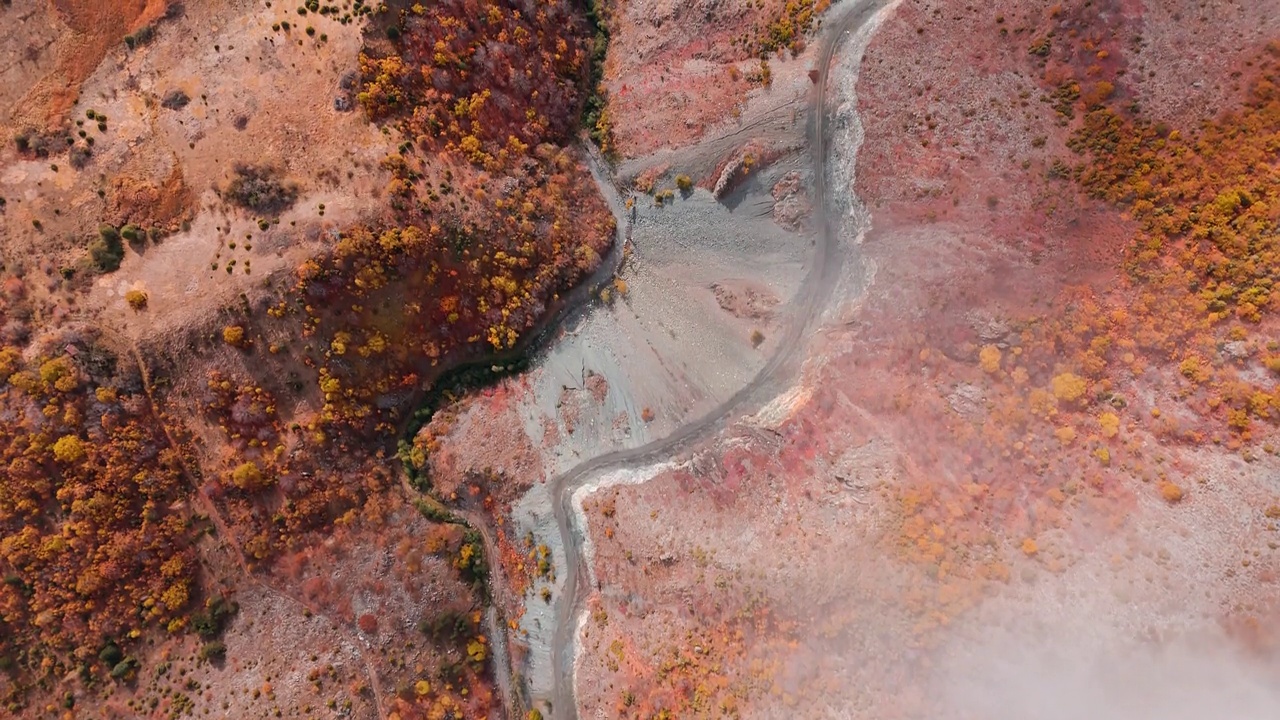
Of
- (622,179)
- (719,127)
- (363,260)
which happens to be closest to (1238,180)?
(719,127)

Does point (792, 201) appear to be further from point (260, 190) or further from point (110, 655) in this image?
point (110, 655)

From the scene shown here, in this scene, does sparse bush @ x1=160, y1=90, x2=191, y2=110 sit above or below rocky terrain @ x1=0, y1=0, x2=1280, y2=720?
above

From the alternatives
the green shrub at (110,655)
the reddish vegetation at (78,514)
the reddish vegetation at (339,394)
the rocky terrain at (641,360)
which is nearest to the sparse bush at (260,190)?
the rocky terrain at (641,360)

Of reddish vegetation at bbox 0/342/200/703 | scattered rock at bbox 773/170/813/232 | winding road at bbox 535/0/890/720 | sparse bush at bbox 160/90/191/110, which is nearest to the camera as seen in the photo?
reddish vegetation at bbox 0/342/200/703

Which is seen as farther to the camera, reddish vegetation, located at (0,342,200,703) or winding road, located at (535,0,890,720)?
winding road, located at (535,0,890,720)

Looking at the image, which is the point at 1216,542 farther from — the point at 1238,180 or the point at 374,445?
the point at 374,445

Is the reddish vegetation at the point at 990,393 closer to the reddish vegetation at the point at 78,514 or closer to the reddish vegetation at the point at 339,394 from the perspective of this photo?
the reddish vegetation at the point at 339,394

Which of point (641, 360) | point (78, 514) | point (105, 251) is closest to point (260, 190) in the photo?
point (105, 251)

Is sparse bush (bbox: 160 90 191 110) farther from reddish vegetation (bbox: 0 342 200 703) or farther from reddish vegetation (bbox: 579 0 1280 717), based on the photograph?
reddish vegetation (bbox: 579 0 1280 717)

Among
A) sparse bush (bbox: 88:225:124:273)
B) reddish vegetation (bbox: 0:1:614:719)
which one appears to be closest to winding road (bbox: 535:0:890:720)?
reddish vegetation (bbox: 0:1:614:719)

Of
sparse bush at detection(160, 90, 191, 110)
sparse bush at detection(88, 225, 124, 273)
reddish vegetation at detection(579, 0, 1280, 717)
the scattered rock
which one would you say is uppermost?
sparse bush at detection(160, 90, 191, 110)
